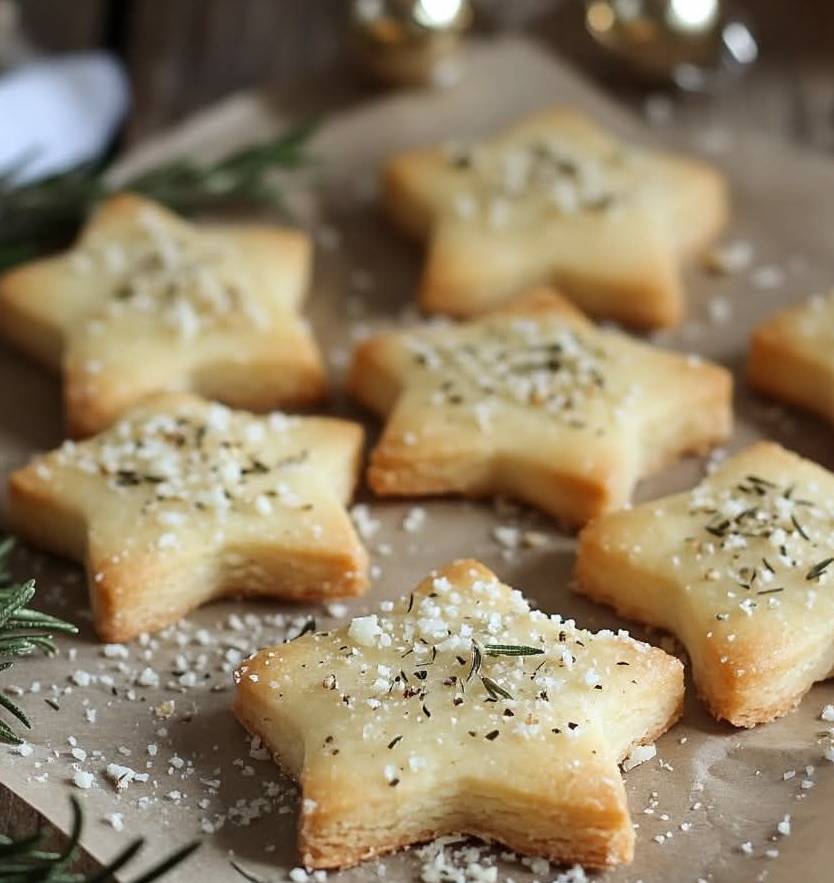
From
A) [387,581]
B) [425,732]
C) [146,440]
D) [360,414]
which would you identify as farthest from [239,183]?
[425,732]

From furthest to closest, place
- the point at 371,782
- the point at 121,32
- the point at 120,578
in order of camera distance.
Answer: the point at 121,32 < the point at 120,578 < the point at 371,782

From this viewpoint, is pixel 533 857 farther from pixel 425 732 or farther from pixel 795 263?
pixel 795 263

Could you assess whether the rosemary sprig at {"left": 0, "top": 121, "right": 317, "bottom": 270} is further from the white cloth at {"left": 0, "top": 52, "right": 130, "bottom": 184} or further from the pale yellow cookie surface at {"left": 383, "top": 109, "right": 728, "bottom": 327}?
the pale yellow cookie surface at {"left": 383, "top": 109, "right": 728, "bottom": 327}

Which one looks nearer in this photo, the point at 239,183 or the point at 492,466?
the point at 492,466

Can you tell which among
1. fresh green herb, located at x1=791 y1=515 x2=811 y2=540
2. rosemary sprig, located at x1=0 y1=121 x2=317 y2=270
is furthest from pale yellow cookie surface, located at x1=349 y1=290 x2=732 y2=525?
rosemary sprig, located at x1=0 y1=121 x2=317 y2=270

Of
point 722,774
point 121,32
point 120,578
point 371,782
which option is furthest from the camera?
point 121,32

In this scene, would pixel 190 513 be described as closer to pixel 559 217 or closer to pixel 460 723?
pixel 460 723
